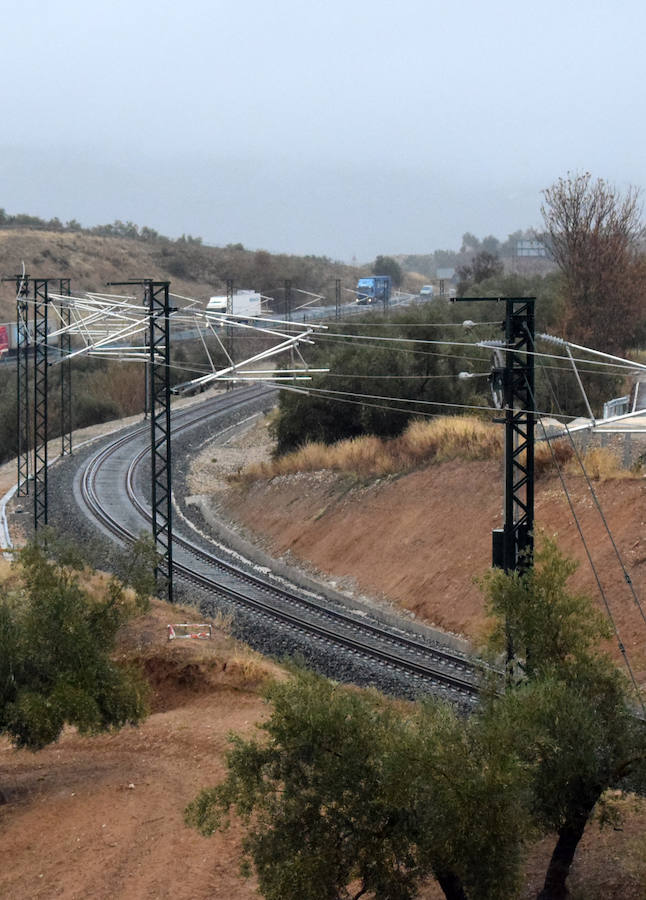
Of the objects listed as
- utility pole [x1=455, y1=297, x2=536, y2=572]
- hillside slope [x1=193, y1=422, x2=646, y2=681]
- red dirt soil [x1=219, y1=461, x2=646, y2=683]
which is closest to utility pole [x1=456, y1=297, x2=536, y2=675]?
utility pole [x1=455, y1=297, x2=536, y2=572]

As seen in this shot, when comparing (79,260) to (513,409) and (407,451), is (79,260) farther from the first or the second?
(513,409)

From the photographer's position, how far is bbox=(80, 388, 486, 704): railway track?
20031mm

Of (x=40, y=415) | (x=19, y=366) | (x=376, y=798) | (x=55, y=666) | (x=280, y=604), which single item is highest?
(x=19, y=366)

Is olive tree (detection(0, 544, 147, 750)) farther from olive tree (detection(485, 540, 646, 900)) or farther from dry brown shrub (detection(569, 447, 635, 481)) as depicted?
dry brown shrub (detection(569, 447, 635, 481))

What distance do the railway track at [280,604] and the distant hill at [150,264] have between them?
67.5 metres

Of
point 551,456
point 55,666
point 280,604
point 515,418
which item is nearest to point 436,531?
point 551,456

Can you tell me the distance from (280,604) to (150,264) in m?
107

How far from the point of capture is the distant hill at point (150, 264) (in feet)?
372

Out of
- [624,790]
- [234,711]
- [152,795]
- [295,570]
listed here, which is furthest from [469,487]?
[624,790]

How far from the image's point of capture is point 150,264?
127812mm

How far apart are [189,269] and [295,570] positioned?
104910mm

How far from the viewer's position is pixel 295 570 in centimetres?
3052

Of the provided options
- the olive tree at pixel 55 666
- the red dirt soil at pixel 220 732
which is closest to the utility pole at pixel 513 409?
the red dirt soil at pixel 220 732

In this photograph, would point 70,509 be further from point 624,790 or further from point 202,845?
point 624,790
